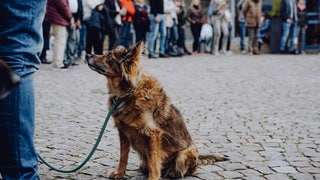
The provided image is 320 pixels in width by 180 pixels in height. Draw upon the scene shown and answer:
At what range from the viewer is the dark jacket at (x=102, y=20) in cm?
1227

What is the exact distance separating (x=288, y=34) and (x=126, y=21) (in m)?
6.87

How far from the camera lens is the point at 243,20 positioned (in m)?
18.4

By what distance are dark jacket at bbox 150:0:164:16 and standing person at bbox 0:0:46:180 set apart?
12439mm

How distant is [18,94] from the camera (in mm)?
2691

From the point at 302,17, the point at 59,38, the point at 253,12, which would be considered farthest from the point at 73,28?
the point at 302,17

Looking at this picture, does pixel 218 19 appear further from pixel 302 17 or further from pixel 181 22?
pixel 302 17

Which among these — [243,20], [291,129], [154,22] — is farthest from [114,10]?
[291,129]

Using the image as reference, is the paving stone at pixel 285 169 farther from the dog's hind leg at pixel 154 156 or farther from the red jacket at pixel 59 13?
the red jacket at pixel 59 13

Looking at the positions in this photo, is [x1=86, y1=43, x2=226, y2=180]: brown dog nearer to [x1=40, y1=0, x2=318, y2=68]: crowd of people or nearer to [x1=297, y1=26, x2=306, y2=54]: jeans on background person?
[x1=40, y1=0, x2=318, y2=68]: crowd of people

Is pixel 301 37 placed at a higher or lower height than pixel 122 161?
higher

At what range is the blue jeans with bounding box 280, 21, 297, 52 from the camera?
18.0 meters

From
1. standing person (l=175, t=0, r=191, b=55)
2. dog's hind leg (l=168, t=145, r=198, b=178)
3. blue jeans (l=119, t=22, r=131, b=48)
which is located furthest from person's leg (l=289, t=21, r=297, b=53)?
dog's hind leg (l=168, t=145, r=198, b=178)

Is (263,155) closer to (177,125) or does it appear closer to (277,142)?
(277,142)

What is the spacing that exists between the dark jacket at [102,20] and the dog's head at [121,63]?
8696 millimetres
